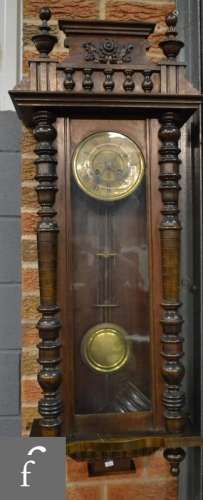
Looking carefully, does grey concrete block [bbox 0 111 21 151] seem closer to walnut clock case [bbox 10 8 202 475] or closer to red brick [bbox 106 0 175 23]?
walnut clock case [bbox 10 8 202 475]

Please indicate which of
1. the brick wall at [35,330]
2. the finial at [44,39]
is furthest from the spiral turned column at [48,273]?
the brick wall at [35,330]

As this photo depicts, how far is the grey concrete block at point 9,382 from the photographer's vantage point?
99 centimetres

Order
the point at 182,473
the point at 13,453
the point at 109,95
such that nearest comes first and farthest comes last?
the point at 109,95 → the point at 13,453 → the point at 182,473

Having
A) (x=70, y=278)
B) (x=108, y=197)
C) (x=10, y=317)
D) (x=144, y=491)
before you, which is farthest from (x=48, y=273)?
(x=144, y=491)

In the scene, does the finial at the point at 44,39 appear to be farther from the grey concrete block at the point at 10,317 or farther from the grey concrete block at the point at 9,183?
the grey concrete block at the point at 10,317

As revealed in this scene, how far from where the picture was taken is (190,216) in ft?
3.11

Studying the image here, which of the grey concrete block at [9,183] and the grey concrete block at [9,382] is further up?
the grey concrete block at [9,183]

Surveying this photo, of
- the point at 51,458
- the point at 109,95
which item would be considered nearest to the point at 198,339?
the point at 51,458

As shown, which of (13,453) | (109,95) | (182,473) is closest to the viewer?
(109,95)

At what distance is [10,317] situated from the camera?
996 mm

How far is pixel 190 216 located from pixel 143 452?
47cm

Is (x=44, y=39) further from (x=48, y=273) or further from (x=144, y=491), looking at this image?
(x=144, y=491)

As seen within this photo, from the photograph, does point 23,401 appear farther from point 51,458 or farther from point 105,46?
→ point 105,46

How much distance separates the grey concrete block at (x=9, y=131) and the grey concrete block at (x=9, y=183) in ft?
0.07
